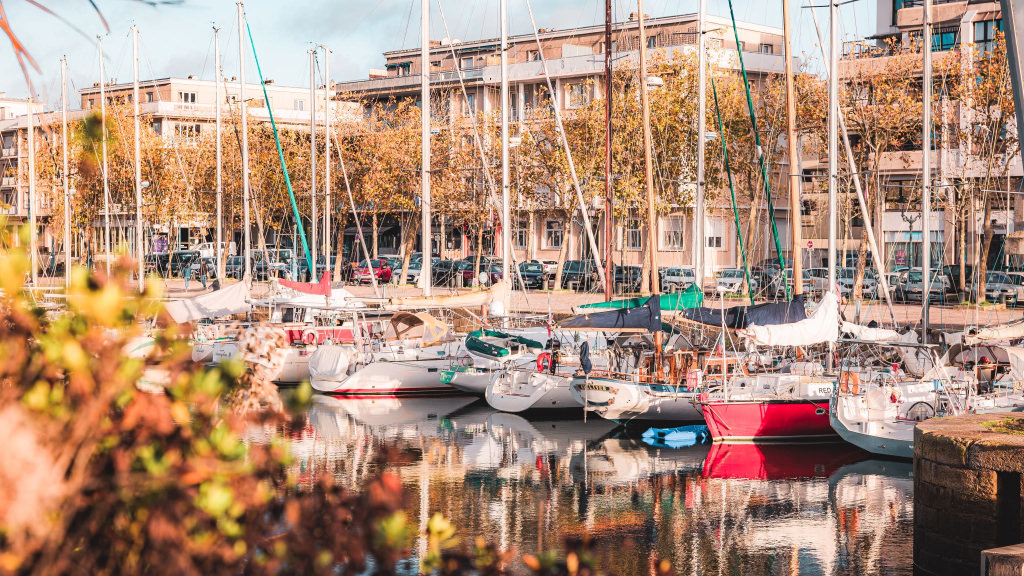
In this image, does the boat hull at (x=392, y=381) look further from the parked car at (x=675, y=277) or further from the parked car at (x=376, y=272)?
the parked car at (x=376, y=272)

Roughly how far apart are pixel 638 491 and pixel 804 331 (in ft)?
23.2

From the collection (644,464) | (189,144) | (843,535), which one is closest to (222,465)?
(843,535)

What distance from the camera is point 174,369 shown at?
13.9ft

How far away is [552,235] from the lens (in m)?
80.2

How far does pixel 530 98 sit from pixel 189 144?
73.9 feet

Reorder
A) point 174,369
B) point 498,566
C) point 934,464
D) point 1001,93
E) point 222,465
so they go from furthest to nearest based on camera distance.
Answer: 1. point 1001,93
2. point 934,464
3. point 498,566
4. point 174,369
5. point 222,465

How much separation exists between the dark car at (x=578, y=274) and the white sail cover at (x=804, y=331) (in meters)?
32.3

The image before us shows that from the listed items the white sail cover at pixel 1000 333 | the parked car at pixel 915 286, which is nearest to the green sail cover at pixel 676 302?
the white sail cover at pixel 1000 333

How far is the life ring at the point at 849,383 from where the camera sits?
26.5 metres

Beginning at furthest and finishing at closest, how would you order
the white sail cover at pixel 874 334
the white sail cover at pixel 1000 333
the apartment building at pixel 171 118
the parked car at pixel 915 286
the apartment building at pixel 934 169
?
the apartment building at pixel 171 118 < the apartment building at pixel 934 169 < the parked car at pixel 915 286 < the white sail cover at pixel 874 334 < the white sail cover at pixel 1000 333

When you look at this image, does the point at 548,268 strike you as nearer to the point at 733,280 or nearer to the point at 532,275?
the point at 532,275

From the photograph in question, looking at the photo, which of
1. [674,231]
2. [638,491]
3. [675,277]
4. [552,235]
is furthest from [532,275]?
[638,491]

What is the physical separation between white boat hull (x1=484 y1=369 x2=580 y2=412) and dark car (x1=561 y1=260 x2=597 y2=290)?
27138 mm

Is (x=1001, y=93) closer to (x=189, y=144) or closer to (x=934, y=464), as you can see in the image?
(x=934, y=464)
